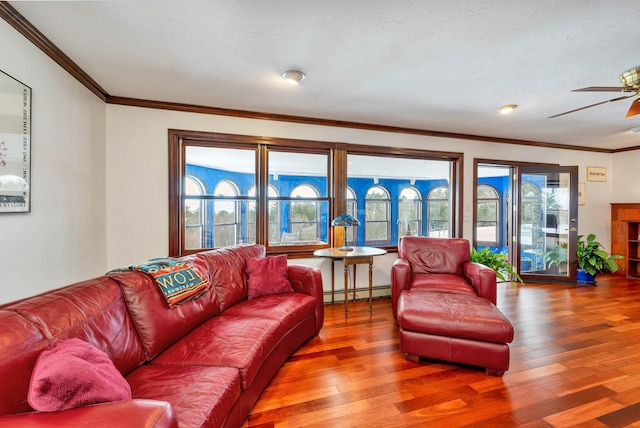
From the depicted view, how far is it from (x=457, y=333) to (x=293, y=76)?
2.48 m

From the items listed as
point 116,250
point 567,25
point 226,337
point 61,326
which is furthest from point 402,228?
point 61,326

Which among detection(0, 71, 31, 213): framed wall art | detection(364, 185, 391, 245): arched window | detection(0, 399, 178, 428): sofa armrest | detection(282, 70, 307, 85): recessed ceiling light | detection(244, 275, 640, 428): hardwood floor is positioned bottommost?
detection(244, 275, 640, 428): hardwood floor

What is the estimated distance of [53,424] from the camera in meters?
0.83

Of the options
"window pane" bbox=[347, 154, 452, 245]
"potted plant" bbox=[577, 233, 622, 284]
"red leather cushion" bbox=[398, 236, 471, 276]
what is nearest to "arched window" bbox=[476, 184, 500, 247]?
"potted plant" bbox=[577, 233, 622, 284]

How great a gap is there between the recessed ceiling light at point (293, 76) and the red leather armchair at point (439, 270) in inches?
82.9

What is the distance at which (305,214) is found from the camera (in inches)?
153

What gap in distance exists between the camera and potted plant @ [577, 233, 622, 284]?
15.6 feet

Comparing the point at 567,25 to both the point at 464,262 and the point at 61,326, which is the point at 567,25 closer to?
the point at 464,262

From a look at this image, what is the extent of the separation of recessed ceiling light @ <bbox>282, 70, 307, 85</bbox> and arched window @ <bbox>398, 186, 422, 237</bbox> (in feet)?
10.2

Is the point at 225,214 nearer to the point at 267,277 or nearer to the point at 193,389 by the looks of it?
the point at 267,277

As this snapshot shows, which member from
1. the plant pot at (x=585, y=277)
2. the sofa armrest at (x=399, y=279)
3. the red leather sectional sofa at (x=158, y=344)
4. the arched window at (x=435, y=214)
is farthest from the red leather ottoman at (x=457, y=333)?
the plant pot at (x=585, y=277)

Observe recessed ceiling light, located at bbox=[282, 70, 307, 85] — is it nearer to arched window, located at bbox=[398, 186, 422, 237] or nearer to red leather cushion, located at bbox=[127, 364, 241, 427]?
red leather cushion, located at bbox=[127, 364, 241, 427]

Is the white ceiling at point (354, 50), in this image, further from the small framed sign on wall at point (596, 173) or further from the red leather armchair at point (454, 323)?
the small framed sign on wall at point (596, 173)

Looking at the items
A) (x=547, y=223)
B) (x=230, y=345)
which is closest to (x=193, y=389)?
(x=230, y=345)
